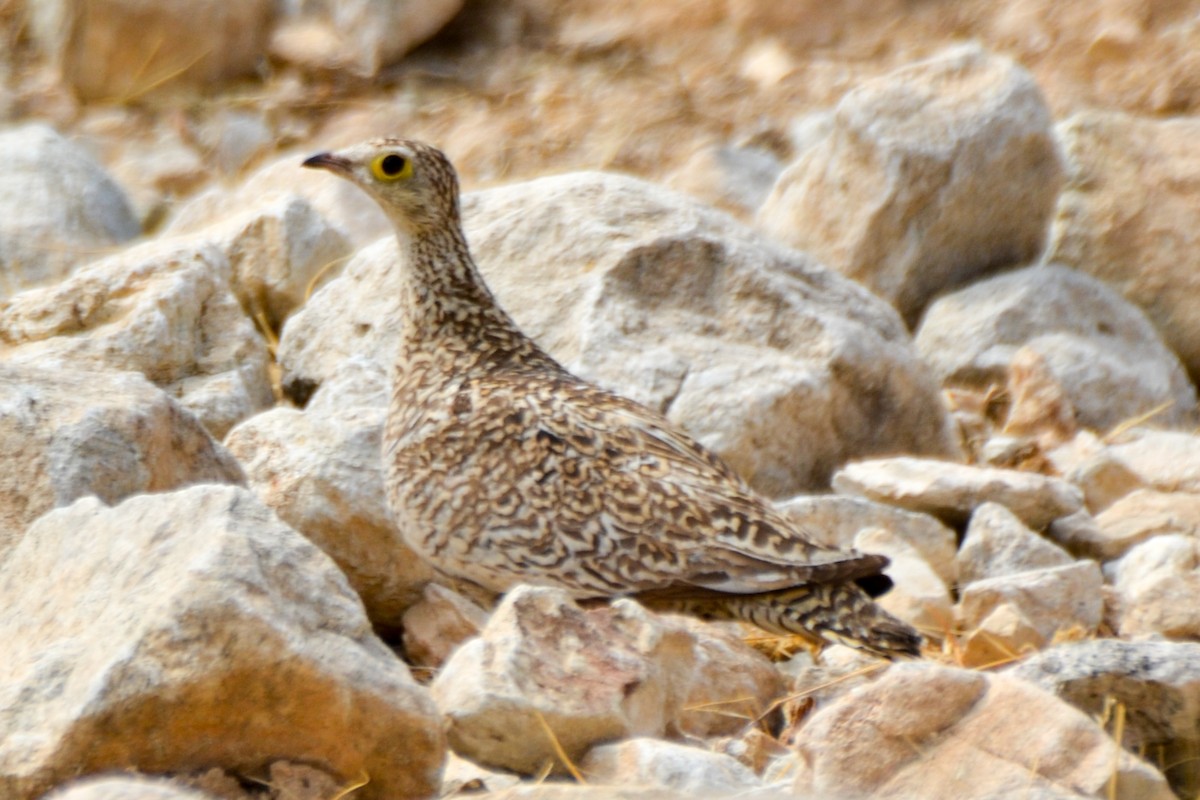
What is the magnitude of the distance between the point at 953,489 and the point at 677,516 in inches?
67.8

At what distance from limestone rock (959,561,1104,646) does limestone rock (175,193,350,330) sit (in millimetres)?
3588

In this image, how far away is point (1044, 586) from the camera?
5664 mm

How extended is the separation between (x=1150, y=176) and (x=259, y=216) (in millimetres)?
4254

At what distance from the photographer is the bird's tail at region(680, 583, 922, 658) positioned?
504cm

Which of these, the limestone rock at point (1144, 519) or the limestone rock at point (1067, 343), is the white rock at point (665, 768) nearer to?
the limestone rock at point (1144, 519)

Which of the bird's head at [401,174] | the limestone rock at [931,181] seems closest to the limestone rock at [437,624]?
the bird's head at [401,174]

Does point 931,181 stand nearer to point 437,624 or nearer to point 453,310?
point 453,310

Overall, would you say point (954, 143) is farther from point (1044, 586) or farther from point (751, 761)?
point (751, 761)

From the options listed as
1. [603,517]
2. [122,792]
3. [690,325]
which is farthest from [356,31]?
[122,792]

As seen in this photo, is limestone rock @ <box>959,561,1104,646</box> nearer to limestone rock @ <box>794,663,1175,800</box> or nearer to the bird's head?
limestone rock @ <box>794,663,1175,800</box>

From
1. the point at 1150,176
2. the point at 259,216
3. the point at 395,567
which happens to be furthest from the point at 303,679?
the point at 1150,176

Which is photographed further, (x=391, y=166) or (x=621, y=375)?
(x=621, y=375)

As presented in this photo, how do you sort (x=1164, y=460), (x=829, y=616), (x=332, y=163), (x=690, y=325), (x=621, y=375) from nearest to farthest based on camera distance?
(x=829, y=616) < (x=332, y=163) < (x=621, y=375) < (x=690, y=325) < (x=1164, y=460)

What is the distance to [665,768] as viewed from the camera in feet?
12.8
